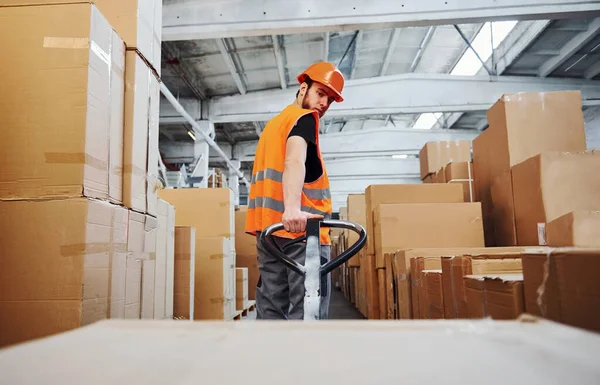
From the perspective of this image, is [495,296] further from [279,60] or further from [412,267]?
[279,60]

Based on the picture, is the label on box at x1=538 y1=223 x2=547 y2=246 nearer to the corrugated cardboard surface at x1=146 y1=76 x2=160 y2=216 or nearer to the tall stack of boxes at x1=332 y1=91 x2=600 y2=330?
the tall stack of boxes at x1=332 y1=91 x2=600 y2=330

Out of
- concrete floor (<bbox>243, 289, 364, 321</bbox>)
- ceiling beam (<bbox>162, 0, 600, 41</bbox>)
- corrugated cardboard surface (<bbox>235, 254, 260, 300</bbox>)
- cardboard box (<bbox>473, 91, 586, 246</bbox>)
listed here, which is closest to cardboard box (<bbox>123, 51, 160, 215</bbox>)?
ceiling beam (<bbox>162, 0, 600, 41</bbox>)

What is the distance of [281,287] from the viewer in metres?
1.91

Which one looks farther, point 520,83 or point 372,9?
point 520,83

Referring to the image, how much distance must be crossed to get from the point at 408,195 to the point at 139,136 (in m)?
2.57

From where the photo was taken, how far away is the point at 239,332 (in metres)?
0.73

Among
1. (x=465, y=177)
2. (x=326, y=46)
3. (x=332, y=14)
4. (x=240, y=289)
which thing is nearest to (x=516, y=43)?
(x=326, y=46)

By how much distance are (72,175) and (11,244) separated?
0.29m

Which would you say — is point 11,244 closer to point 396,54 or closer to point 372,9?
point 372,9

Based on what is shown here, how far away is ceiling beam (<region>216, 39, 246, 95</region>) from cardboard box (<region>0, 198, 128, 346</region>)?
14.1 ft

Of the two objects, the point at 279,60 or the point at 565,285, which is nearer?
the point at 565,285

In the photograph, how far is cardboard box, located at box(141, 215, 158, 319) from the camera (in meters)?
1.81

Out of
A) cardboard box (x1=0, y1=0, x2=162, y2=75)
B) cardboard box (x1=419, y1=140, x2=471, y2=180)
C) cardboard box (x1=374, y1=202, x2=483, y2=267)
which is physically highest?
cardboard box (x1=419, y1=140, x2=471, y2=180)

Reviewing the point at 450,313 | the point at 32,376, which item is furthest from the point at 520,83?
the point at 32,376
